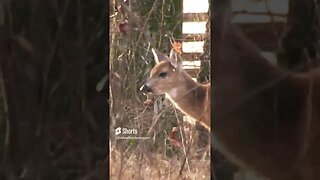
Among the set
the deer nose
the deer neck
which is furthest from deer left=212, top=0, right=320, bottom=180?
the deer nose

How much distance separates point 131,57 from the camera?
145 cm

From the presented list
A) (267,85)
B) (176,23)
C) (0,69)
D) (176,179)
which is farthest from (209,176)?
(0,69)

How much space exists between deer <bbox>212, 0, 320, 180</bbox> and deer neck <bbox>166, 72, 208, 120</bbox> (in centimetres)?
4

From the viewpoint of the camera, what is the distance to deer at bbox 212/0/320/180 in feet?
4.55

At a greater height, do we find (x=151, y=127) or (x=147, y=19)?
(x=147, y=19)

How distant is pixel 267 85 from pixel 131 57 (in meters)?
0.33

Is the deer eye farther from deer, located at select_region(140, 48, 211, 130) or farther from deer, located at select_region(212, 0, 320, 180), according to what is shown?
deer, located at select_region(212, 0, 320, 180)

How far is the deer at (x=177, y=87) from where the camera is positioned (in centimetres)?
143

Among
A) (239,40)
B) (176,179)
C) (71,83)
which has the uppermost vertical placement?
(239,40)

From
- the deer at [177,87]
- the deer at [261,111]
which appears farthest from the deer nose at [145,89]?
the deer at [261,111]

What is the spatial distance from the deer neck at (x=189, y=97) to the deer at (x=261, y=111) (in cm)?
4

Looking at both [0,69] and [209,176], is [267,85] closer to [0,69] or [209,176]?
[209,176]

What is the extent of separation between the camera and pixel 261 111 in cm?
140

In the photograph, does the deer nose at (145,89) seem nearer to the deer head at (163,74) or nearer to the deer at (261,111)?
the deer head at (163,74)
